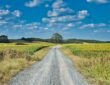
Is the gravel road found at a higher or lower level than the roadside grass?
lower

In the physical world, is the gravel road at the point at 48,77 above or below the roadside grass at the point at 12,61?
below

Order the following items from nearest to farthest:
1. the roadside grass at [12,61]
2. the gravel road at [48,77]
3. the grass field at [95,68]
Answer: the gravel road at [48,77] < the grass field at [95,68] < the roadside grass at [12,61]

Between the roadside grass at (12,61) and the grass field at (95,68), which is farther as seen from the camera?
the roadside grass at (12,61)

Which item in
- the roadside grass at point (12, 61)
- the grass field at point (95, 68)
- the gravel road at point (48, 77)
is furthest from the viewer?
the roadside grass at point (12, 61)

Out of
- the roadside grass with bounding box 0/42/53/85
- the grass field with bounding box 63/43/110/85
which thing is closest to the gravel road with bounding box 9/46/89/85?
the roadside grass with bounding box 0/42/53/85

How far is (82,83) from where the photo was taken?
16.4 meters

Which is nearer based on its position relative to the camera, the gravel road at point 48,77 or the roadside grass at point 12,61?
the gravel road at point 48,77

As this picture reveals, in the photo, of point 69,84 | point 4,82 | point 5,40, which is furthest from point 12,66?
point 5,40

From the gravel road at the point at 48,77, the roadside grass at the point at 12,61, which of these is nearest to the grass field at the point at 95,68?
the gravel road at the point at 48,77

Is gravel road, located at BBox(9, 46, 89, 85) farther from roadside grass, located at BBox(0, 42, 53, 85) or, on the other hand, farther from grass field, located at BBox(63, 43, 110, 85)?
grass field, located at BBox(63, 43, 110, 85)

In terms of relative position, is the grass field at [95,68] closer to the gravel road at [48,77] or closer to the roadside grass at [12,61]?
the gravel road at [48,77]

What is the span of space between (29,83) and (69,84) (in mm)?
2402

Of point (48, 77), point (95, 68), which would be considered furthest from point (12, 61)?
point (48, 77)

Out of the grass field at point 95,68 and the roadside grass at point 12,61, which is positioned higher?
the roadside grass at point 12,61
